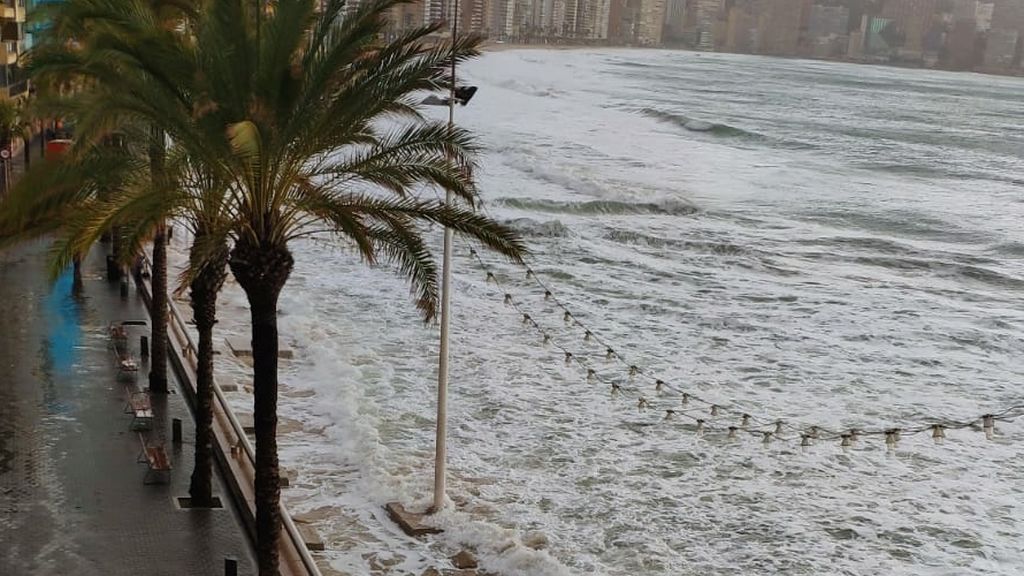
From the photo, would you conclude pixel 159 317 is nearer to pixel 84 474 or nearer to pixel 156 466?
pixel 84 474

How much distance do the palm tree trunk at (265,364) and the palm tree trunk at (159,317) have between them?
548cm

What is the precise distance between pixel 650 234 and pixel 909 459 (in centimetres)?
2148

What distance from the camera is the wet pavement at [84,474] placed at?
1091cm

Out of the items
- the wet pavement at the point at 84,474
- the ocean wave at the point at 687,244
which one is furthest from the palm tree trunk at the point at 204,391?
the ocean wave at the point at 687,244

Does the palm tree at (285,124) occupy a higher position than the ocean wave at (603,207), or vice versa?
the palm tree at (285,124)

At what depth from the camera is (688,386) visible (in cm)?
2127

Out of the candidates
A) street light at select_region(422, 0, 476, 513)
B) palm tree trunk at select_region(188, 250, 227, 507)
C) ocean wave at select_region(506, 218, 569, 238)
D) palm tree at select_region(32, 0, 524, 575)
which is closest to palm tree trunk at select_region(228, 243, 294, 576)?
palm tree at select_region(32, 0, 524, 575)

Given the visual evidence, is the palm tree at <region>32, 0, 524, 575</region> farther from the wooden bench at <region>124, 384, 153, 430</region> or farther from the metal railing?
the wooden bench at <region>124, 384, 153, 430</region>

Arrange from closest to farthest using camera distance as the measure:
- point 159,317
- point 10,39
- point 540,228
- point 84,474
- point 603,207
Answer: point 84,474, point 159,317, point 540,228, point 10,39, point 603,207

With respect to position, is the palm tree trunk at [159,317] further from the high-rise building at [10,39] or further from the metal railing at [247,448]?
the high-rise building at [10,39]

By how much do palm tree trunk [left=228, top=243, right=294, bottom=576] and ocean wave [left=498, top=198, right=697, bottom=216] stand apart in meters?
34.5

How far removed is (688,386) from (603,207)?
2419 centimetres

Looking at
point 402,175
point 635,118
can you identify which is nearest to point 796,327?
point 402,175

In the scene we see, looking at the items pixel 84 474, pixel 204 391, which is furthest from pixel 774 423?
pixel 84 474
